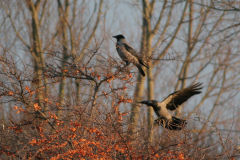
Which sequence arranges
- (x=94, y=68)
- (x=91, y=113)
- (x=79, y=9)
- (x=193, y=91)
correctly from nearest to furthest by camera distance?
1. (x=91, y=113)
2. (x=94, y=68)
3. (x=193, y=91)
4. (x=79, y=9)

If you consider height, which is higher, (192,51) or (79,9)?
(79,9)

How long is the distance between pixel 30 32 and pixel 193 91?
800cm

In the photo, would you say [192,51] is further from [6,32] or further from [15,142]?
[15,142]

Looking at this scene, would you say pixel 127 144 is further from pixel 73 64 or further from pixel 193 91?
pixel 193 91

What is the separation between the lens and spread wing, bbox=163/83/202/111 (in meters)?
6.34

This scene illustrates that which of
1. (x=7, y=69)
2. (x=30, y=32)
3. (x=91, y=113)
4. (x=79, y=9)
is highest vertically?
(x=79, y=9)

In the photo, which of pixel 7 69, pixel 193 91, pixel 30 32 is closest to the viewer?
pixel 7 69

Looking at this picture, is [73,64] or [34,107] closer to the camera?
[34,107]

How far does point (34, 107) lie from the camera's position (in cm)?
409

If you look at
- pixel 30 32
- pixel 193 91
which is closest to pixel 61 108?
pixel 193 91

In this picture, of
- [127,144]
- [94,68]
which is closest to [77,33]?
[94,68]

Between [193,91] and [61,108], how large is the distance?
3.06 m

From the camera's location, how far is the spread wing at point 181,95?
6.34 m

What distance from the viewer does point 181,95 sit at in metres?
6.42
